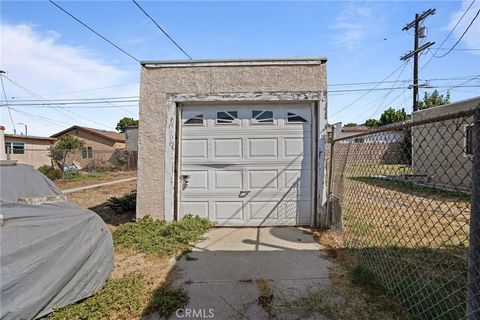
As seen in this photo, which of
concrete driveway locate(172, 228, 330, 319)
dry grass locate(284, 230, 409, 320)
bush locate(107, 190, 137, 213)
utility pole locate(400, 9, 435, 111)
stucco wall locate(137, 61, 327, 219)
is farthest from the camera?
utility pole locate(400, 9, 435, 111)

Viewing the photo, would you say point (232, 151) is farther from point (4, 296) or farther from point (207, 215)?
point (4, 296)

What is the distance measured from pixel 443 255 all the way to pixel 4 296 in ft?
17.5

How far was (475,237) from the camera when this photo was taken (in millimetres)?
1950

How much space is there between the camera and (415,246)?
15.4ft

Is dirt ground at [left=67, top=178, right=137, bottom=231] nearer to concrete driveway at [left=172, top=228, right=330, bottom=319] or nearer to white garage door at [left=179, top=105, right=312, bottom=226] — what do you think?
white garage door at [left=179, top=105, right=312, bottom=226]

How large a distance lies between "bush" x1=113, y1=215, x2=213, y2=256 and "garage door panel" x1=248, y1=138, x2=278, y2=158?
1810 mm

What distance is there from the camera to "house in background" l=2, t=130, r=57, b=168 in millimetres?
22589

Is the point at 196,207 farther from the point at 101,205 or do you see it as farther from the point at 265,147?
the point at 101,205

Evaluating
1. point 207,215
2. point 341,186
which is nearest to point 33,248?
Answer: point 207,215

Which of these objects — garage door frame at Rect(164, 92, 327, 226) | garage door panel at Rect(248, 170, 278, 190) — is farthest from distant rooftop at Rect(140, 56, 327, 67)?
garage door panel at Rect(248, 170, 278, 190)

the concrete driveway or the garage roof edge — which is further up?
the garage roof edge

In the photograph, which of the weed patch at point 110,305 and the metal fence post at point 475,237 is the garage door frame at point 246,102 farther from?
the metal fence post at point 475,237

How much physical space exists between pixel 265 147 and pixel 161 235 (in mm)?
2672

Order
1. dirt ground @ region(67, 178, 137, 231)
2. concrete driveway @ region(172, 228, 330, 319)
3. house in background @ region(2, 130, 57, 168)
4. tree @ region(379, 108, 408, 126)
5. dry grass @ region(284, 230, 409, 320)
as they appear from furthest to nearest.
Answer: tree @ region(379, 108, 408, 126) → house in background @ region(2, 130, 57, 168) → dirt ground @ region(67, 178, 137, 231) → concrete driveway @ region(172, 228, 330, 319) → dry grass @ region(284, 230, 409, 320)
